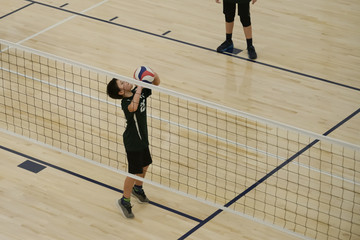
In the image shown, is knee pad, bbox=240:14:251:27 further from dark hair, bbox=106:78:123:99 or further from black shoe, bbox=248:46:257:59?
dark hair, bbox=106:78:123:99

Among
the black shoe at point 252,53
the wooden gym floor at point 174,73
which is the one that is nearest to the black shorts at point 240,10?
the black shoe at point 252,53

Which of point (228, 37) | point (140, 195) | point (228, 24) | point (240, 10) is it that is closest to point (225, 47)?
point (228, 37)

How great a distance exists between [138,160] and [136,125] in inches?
16.5

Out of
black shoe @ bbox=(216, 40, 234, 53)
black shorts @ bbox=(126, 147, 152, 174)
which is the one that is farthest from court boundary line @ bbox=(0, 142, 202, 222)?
black shoe @ bbox=(216, 40, 234, 53)

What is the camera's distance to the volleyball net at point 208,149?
26.5ft

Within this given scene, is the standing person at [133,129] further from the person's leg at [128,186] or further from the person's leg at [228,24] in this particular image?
the person's leg at [228,24]

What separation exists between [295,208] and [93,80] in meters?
3.92

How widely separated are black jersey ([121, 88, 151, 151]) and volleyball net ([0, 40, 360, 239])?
1.21 ft

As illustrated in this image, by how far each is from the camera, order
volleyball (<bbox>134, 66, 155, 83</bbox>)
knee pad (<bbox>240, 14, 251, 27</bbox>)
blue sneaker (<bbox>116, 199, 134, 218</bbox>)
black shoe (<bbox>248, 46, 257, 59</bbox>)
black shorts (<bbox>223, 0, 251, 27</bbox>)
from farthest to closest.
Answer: black shoe (<bbox>248, 46, 257, 59</bbox>)
knee pad (<bbox>240, 14, 251, 27</bbox>)
black shorts (<bbox>223, 0, 251, 27</bbox>)
blue sneaker (<bbox>116, 199, 134, 218</bbox>)
volleyball (<bbox>134, 66, 155, 83</bbox>)

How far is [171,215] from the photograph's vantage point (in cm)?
801

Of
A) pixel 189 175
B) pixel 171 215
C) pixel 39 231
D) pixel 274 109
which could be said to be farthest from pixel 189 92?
pixel 39 231

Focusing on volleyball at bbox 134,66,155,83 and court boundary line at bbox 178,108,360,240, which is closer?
volleyball at bbox 134,66,155,83

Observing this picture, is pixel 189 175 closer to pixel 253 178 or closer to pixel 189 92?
pixel 253 178

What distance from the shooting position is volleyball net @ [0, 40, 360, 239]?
8070 millimetres
